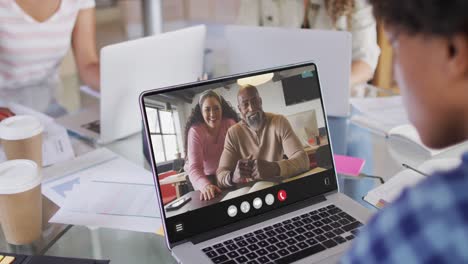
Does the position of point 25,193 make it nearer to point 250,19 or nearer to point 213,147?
point 213,147

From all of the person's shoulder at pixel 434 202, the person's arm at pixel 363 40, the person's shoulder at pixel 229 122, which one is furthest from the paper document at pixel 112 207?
the person's arm at pixel 363 40

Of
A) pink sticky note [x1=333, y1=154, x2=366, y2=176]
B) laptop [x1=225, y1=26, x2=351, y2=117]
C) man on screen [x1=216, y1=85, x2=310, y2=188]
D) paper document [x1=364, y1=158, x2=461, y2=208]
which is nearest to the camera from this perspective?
man on screen [x1=216, y1=85, x2=310, y2=188]

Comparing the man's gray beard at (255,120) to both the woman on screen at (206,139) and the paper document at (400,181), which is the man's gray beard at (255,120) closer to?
the woman on screen at (206,139)

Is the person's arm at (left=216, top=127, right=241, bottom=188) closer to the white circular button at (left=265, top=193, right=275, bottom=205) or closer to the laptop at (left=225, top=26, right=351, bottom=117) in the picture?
the white circular button at (left=265, top=193, right=275, bottom=205)

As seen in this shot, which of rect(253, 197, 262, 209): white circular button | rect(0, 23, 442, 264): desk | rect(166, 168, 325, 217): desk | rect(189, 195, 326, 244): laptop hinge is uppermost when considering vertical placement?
rect(166, 168, 325, 217): desk

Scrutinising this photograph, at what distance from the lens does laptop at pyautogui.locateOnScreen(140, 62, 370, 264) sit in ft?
3.04

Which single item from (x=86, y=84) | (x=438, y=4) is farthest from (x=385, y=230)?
(x=86, y=84)

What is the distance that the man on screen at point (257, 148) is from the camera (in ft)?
3.32

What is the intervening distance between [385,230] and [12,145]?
88 centimetres

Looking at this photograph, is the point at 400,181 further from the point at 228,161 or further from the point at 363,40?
the point at 363,40

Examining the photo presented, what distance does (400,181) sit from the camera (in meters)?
1.18

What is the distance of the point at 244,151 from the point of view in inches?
40.2

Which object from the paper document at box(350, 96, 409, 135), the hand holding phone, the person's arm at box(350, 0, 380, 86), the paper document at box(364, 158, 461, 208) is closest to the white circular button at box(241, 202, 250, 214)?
the hand holding phone

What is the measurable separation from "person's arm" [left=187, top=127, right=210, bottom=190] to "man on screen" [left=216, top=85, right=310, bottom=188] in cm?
3
